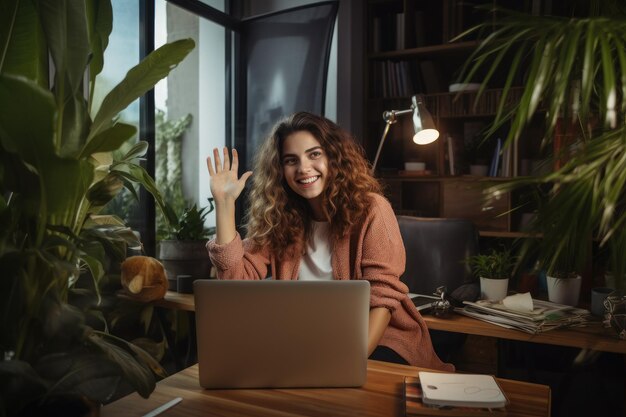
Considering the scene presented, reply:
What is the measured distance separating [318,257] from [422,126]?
2.49 ft

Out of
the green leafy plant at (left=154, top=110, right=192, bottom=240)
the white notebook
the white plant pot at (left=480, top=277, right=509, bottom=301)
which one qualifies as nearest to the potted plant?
the white plant pot at (left=480, top=277, right=509, bottom=301)

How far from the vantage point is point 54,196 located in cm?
96

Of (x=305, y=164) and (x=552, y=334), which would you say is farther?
(x=305, y=164)

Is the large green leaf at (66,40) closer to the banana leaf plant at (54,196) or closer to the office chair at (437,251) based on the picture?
the banana leaf plant at (54,196)

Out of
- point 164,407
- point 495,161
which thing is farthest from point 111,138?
point 495,161

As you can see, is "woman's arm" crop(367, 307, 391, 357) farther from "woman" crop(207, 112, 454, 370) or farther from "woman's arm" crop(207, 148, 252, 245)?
"woman's arm" crop(207, 148, 252, 245)

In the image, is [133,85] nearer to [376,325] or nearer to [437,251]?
[376,325]

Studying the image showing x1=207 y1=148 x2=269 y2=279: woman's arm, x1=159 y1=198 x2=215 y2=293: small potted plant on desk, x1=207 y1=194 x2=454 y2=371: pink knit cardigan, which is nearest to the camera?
x1=207 y1=194 x2=454 y2=371: pink knit cardigan

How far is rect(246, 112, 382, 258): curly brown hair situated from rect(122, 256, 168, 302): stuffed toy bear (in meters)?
0.56

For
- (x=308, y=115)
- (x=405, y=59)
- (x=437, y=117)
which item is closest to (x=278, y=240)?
(x=308, y=115)

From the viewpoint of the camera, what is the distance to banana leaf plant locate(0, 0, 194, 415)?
0.90 metres

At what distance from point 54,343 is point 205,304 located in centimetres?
28

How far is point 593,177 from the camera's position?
106 centimetres

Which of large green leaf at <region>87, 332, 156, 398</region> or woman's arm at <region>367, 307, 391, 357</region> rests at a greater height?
large green leaf at <region>87, 332, 156, 398</region>
